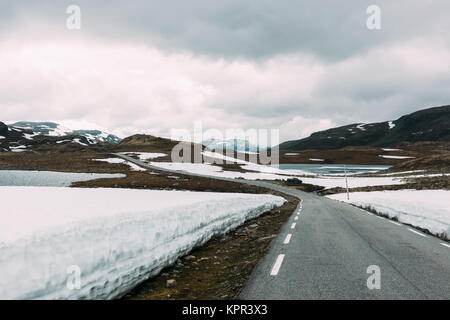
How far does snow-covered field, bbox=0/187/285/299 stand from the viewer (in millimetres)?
4191

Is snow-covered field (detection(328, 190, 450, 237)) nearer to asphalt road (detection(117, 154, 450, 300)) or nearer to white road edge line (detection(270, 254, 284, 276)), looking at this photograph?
asphalt road (detection(117, 154, 450, 300))

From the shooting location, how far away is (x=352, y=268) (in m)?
7.02

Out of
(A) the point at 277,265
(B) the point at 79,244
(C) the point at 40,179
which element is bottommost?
(A) the point at 277,265

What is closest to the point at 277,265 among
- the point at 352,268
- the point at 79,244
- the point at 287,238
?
the point at 352,268

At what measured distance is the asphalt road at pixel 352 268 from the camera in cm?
554

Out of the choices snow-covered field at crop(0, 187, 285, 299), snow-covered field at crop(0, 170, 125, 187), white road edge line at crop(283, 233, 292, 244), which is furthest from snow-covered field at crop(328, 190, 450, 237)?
snow-covered field at crop(0, 170, 125, 187)

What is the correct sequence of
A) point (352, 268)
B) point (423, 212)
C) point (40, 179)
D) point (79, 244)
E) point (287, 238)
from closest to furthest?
point (79, 244), point (352, 268), point (287, 238), point (423, 212), point (40, 179)

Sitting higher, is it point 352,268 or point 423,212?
point 423,212

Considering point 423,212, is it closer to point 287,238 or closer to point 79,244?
point 287,238

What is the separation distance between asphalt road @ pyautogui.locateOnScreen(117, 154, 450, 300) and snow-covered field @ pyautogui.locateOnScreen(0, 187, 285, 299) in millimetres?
2359

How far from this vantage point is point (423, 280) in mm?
6156

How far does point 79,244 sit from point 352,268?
589cm
